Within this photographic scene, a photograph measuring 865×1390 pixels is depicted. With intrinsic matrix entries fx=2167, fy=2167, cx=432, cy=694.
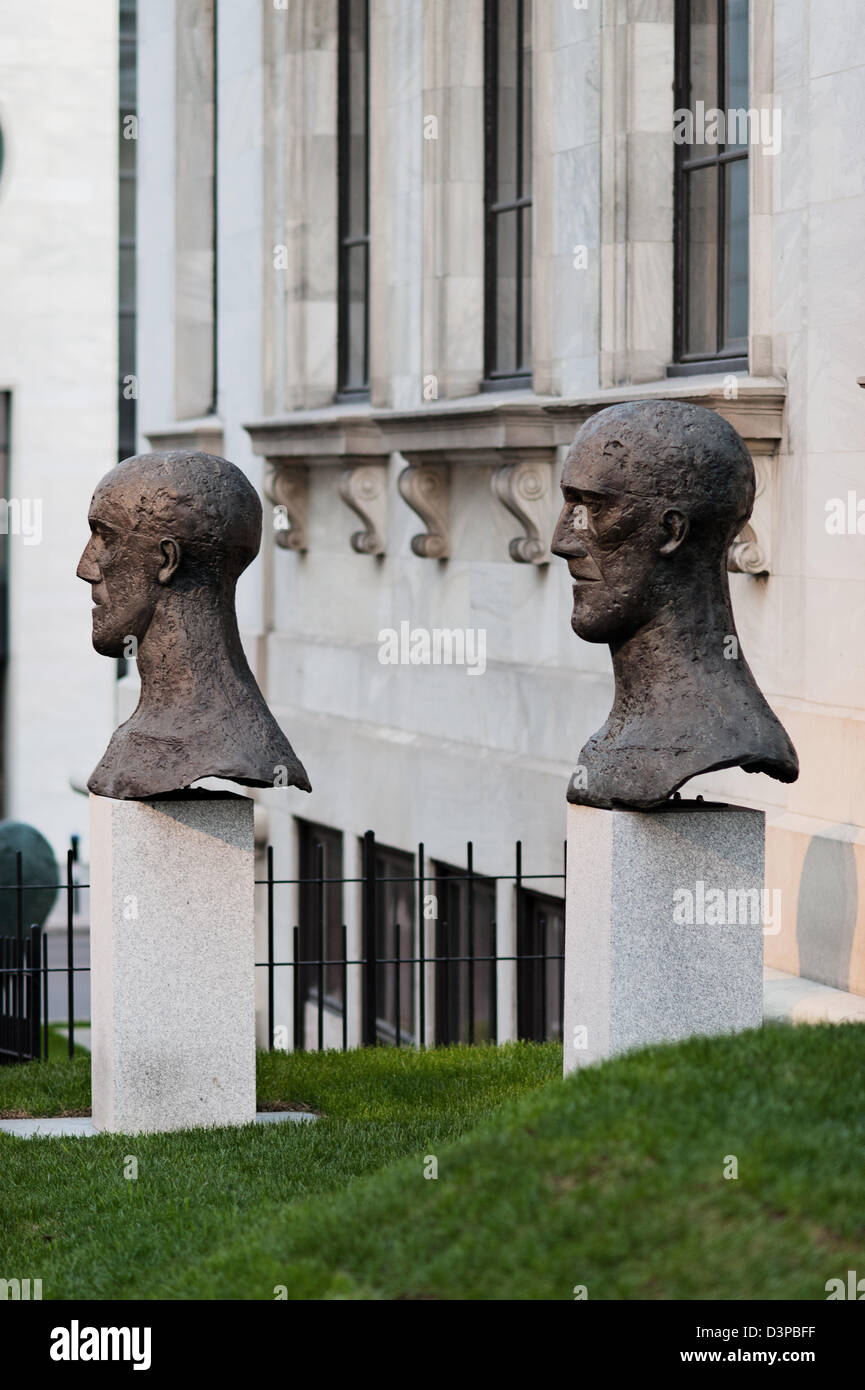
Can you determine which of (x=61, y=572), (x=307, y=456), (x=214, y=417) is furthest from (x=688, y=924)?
(x=61, y=572)

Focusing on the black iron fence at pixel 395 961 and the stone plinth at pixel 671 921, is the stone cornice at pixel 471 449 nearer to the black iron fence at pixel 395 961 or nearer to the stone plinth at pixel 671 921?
the black iron fence at pixel 395 961

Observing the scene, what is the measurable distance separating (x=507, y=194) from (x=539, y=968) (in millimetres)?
5148

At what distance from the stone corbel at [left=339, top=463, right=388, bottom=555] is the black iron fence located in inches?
88.6

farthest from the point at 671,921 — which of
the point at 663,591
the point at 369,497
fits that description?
the point at 369,497

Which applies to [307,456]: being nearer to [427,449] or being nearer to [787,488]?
[427,449]

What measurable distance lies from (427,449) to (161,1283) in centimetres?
822

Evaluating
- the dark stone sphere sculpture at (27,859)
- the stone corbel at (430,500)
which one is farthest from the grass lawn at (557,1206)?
the dark stone sphere sculpture at (27,859)

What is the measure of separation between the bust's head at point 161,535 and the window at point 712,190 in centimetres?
370

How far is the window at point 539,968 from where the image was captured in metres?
13.2

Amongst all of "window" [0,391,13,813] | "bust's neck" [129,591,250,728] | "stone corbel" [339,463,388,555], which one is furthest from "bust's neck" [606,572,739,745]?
"window" [0,391,13,813]

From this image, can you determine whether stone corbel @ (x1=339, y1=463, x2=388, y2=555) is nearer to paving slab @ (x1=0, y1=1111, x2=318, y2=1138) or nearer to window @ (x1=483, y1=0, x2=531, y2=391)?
window @ (x1=483, y1=0, x2=531, y2=391)

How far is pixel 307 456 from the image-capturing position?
53.3 ft

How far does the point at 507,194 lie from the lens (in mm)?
14500

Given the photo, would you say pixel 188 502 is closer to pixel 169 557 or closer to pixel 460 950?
pixel 169 557
